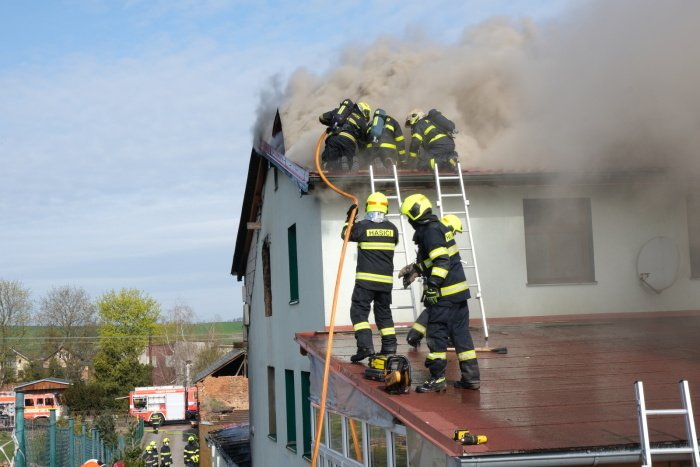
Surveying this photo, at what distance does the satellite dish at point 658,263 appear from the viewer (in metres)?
12.0

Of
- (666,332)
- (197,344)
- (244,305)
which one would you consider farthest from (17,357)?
(666,332)

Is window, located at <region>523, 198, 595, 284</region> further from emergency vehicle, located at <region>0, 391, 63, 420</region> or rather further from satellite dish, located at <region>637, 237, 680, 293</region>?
emergency vehicle, located at <region>0, 391, 63, 420</region>

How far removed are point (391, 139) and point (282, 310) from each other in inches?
162

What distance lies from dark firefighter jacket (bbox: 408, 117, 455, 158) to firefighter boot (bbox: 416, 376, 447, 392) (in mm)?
5247

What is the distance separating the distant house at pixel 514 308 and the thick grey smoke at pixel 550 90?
20.0 inches

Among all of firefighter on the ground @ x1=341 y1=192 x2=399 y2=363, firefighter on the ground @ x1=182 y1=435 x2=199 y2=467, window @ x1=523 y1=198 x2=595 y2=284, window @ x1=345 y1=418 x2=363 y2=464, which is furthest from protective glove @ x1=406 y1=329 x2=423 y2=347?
firefighter on the ground @ x1=182 y1=435 x2=199 y2=467

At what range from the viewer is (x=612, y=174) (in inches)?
458

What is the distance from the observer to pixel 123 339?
222 feet

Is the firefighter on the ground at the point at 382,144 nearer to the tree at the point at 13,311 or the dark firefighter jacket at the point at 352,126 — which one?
the dark firefighter jacket at the point at 352,126

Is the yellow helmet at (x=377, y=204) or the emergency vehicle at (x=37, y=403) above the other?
the yellow helmet at (x=377, y=204)

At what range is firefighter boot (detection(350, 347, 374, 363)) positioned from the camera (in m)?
7.80

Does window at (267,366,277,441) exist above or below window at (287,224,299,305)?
below

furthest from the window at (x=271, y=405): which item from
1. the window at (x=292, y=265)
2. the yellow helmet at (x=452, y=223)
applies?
the yellow helmet at (x=452, y=223)

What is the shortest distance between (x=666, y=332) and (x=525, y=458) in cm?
595
